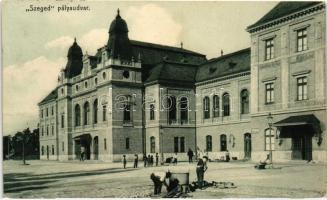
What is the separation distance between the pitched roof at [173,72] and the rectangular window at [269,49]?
1231 centimetres

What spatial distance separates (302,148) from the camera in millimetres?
27203

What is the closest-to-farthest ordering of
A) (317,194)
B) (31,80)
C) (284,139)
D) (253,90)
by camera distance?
1. (317,194)
2. (31,80)
3. (284,139)
4. (253,90)

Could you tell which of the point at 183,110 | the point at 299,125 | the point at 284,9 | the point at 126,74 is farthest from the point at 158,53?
the point at 299,125

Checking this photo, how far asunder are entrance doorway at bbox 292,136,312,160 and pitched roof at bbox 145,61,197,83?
597 inches

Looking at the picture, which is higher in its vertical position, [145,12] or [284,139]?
[145,12]

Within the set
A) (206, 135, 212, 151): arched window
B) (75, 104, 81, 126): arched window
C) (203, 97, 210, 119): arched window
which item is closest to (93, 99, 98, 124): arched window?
(75, 104, 81, 126): arched window

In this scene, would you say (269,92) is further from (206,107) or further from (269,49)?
(206,107)

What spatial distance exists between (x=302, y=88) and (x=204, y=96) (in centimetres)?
1397

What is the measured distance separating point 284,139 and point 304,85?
147 inches

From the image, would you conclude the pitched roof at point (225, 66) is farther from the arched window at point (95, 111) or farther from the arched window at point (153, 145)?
the arched window at point (95, 111)

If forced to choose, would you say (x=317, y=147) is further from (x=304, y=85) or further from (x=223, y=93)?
(x=223, y=93)

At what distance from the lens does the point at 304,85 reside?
26.7 metres

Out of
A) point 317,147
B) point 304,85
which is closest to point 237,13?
point 304,85

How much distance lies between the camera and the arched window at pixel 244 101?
35.9 m
